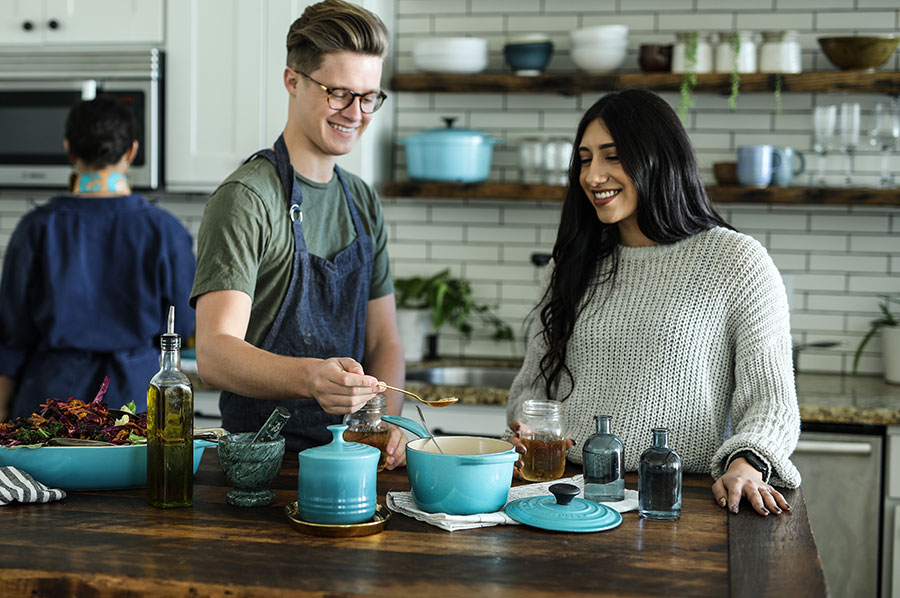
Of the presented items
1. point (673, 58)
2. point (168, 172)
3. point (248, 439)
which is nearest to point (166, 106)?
point (168, 172)

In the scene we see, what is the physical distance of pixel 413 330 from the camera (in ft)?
13.5

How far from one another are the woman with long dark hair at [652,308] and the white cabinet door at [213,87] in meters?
1.91

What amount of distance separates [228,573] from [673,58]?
9.85 feet

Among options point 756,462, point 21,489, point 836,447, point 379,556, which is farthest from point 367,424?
point 836,447

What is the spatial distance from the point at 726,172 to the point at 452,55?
1.18m

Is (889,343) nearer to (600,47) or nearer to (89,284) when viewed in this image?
(600,47)

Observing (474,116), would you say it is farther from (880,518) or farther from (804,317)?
(880,518)

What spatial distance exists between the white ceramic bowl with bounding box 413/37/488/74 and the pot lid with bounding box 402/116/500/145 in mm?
218

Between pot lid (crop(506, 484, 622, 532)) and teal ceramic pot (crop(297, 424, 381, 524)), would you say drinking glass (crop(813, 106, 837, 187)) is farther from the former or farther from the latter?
teal ceramic pot (crop(297, 424, 381, 524))

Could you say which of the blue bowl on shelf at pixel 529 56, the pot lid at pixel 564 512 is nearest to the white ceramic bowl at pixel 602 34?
the blue bowl on shelf at pixel 529 56

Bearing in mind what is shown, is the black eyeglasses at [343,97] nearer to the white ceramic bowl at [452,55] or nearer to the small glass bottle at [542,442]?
the small glass bottle at [542,442]

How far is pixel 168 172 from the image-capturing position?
13.2 ft

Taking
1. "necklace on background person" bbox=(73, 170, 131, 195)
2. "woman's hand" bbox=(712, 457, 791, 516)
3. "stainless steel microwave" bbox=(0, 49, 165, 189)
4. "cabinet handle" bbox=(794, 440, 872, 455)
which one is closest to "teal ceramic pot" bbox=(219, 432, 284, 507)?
"woman's hand" bbox=(712, 457, 791, 516)

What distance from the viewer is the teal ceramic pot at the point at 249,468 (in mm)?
1737
